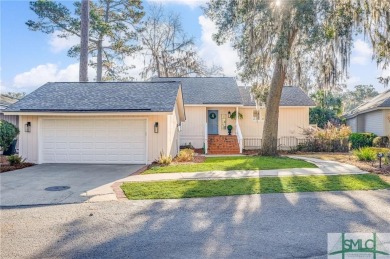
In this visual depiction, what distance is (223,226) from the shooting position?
520 centimetres

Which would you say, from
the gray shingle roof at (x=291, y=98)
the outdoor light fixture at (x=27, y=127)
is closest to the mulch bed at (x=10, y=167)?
the outdoor light fixture at (x=27, y=127)

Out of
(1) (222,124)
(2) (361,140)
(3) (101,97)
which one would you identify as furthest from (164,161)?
(2) (361,140)

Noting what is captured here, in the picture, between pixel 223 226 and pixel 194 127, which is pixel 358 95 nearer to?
pixel 194 127

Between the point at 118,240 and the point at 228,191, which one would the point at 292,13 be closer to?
the point at 228,191

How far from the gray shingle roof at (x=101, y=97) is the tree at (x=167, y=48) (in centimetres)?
1788

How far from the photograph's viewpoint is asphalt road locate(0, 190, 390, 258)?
422cm

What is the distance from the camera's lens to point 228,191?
24.9 feet

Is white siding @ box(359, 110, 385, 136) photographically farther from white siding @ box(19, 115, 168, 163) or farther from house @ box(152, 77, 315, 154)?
white siding @ box(19, 115, 168, 163)

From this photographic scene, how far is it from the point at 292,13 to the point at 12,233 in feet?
37.9

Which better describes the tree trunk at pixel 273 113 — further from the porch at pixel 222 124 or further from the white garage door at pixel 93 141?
the white garage door at pixel 93 141

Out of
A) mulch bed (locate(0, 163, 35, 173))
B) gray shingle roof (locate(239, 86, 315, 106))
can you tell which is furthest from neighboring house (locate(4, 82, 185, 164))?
gray shingle roof (locate(239, 86, 315, 106))

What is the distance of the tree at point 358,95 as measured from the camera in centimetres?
5645

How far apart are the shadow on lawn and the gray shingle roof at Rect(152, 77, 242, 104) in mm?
13392

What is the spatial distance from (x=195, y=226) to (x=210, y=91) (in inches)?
674
